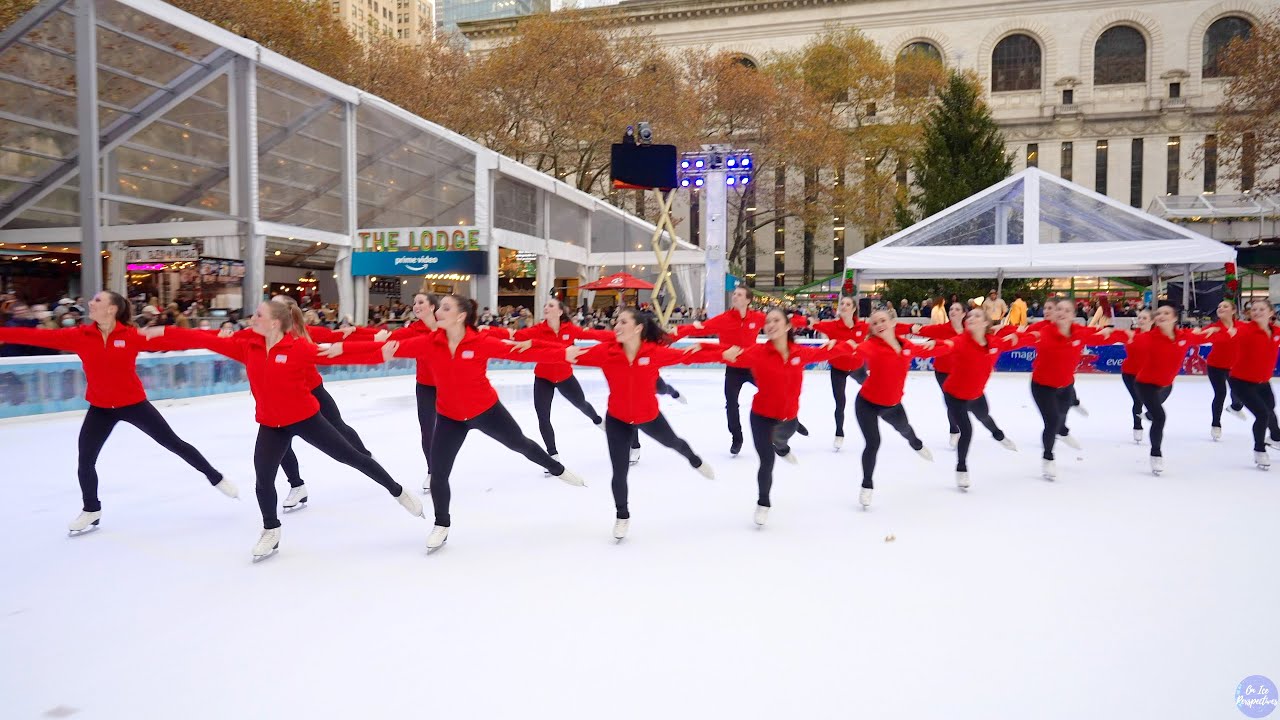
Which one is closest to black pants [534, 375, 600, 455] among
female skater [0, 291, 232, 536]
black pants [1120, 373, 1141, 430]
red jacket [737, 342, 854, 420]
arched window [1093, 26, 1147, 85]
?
red jacket [737, 342, 854, 420]

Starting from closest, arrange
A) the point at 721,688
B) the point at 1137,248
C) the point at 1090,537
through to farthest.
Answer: the point at 721,688 < the point at 1090,537 < the point at 1137,248

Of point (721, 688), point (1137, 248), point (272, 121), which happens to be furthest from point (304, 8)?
point (721, 688)

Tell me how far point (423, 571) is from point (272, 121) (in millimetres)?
15637

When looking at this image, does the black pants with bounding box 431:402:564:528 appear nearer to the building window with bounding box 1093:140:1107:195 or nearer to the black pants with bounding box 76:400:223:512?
the black pants with bounding box 76:400:223:512

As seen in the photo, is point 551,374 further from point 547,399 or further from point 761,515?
point 761,515

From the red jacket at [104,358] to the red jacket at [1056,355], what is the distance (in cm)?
662

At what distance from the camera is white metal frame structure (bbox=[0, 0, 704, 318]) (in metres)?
12.6

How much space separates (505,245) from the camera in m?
21.0

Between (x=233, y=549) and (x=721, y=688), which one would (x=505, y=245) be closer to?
(x=233, y=549)

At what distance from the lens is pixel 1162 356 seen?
7023 millimetres

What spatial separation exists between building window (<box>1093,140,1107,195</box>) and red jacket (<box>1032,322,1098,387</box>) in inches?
1909

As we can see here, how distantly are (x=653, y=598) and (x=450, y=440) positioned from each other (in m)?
1.53

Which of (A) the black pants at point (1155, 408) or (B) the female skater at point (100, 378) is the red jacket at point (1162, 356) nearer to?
(A) the black pants at point (1155, 408)

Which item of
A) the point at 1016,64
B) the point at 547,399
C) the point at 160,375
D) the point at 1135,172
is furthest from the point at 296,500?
the point at 1016,64
